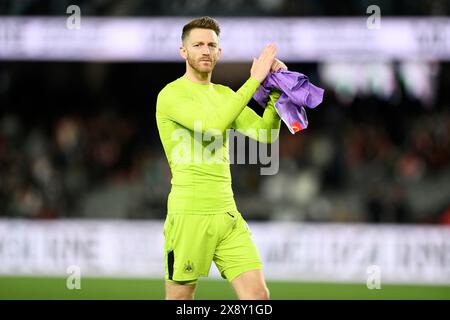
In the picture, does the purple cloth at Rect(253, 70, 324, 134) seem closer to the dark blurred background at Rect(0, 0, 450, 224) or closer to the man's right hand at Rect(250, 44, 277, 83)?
the man's right hand at Rect(250, 44, 277, 83)

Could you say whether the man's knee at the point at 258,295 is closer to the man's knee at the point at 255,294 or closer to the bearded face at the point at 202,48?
the man's knee at the point at 255,294

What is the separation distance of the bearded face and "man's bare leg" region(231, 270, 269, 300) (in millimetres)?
1196

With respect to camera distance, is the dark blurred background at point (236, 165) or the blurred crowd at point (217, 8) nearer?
the blurred crowd at point (217, 8)

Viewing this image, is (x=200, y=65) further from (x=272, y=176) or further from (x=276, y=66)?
(x=272, y=176)

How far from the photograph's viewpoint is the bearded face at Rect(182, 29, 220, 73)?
5.06 m

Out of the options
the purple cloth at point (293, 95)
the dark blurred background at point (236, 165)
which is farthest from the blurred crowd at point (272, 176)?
the purple cloth at point (293, 95)

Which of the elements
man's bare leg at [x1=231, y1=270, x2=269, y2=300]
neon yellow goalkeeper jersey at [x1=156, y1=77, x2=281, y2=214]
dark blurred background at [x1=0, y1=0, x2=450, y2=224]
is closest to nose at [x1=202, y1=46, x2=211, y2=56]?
neon yellow goalkeeper jersey at [x1=156, y1=77, x2=281, y2=214]

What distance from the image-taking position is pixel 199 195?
5.10 meters

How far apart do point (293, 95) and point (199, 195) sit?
0.79 meters

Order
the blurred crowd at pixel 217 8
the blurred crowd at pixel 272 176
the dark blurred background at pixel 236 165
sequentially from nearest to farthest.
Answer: the blurred crowd at pixel 217 8 → the dark blurred background at pixel 236 165 → the blurred crowd at pixel 272 176

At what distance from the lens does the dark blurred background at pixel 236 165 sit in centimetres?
1298

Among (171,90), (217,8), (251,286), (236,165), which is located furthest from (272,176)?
(251,286)

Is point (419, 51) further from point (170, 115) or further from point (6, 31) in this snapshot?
point (170, 115)

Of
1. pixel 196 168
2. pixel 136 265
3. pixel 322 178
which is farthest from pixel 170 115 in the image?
pixel 322 178
